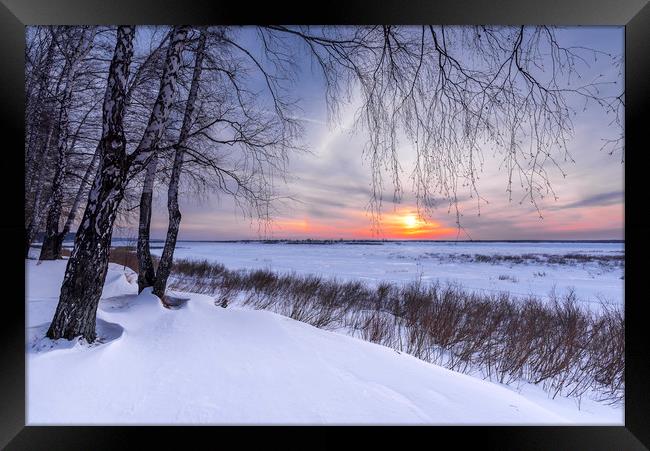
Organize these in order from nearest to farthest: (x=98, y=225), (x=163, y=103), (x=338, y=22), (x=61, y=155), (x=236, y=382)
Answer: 1. (x=338, y=22)
2. (x=236, y=382)
3. (x=98, y=225)
4. (x=163, y=103)
5. (x=61, y=155)

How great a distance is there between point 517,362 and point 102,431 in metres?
4.60

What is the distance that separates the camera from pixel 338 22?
188 centimetres

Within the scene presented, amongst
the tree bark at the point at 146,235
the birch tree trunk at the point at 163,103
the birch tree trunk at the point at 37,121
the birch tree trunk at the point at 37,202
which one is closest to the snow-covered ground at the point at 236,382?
the birch tree trunk at the point at 163,103

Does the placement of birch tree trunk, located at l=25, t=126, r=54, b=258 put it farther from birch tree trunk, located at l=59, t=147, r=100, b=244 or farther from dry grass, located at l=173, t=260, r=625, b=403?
dry grass, located at l=173, t=260, r=625, b=403

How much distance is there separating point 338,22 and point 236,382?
2.49 meters

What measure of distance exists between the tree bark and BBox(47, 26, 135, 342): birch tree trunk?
217 centimetres

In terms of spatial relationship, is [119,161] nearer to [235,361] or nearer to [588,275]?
[235,361]

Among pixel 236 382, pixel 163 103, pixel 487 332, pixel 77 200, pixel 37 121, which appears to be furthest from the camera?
pixel 77 200

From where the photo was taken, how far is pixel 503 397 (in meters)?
2.30

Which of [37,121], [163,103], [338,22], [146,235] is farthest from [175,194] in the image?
[338,22]

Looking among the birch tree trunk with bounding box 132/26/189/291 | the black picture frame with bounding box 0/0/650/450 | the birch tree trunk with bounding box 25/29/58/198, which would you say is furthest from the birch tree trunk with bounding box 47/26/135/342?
the birch tree trunk with bounding box 25/29/58/198

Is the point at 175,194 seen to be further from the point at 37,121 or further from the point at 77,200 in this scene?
the point at 77,200

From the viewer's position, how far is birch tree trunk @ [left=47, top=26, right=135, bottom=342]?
2418 millimetres

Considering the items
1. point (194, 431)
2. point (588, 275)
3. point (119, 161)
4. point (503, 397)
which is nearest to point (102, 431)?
point (194, 431)
